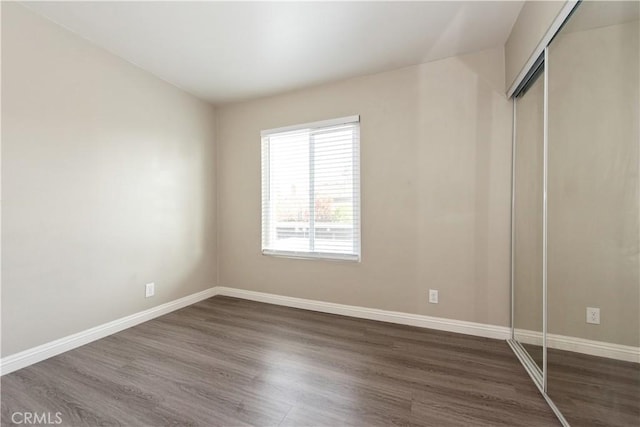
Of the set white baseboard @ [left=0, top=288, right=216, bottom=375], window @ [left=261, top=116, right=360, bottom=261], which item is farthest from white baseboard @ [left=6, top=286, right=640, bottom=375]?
window @ [left=261, top=116, right=360, bottom=261]

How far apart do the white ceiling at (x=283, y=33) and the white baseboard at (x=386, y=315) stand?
2.52 metres

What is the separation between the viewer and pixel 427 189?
2602 mm

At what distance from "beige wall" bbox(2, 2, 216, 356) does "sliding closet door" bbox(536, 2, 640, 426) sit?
3440 mm

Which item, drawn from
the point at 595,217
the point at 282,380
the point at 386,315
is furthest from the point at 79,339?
the point at 595,217

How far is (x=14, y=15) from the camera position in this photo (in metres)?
1.88

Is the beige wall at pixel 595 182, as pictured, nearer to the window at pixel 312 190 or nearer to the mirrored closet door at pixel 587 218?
the mirrored closet door at pixel 587 218

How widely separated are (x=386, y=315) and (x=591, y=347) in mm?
1682

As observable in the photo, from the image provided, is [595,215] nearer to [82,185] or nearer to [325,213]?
[325,213]

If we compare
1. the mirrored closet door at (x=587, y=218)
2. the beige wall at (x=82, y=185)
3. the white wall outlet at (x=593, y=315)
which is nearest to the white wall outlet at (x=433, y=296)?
the mirrored closet door at (x=587, y=218)

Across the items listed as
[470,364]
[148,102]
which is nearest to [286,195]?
[148,102]

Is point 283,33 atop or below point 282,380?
atop

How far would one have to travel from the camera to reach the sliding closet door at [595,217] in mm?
1044

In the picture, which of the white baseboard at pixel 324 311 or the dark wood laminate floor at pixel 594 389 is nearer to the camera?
the dark wood laminate floor at pixel 594 389

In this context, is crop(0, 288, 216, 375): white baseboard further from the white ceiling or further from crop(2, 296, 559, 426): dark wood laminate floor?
the white ceiling
